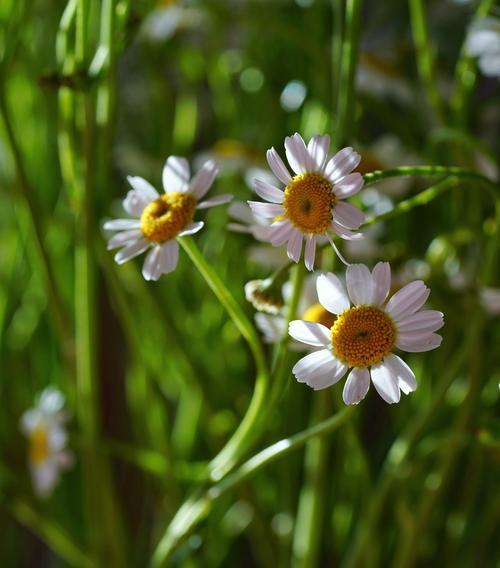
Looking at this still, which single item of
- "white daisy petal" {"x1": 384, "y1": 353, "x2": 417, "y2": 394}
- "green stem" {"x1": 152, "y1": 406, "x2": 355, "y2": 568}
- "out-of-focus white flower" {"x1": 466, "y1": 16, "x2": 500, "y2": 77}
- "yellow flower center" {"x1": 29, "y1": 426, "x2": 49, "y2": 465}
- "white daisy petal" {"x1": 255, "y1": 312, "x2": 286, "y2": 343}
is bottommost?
"yellow flower center" {"x1": 29, "y1": 426, "x2": 49, "y2": 465}

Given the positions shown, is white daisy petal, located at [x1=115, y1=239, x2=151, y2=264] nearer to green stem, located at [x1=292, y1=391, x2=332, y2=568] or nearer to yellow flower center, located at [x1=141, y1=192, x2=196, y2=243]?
yellow flower center, located at [x1=141, y1=192, x2=196, y2=243]

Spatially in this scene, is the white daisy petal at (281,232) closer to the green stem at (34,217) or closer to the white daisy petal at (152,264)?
the white daisy petal at (152,264)

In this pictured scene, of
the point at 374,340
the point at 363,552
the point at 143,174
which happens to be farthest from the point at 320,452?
the point at 143,174

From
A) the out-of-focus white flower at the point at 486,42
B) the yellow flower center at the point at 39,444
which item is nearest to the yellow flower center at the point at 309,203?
the out-of-focus white flower at the point at 486,42

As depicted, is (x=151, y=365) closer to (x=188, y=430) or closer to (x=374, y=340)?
(x=188, y=430)

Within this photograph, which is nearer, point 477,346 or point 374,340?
point 374,340

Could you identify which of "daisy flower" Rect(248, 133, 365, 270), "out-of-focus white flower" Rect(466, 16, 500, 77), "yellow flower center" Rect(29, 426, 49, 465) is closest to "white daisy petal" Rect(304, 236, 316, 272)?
"daisy flower" Rect(248, 133, 365, 270)
